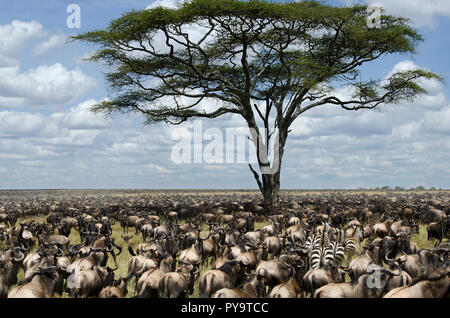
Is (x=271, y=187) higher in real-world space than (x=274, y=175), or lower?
lower

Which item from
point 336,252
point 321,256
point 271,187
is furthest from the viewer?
point 271,187

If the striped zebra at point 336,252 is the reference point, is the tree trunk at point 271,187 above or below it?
above

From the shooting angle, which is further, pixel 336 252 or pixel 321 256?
pixel 336 252

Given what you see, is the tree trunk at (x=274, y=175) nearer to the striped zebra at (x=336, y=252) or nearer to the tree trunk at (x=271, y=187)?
the tree trunk at (x=271, y=187)

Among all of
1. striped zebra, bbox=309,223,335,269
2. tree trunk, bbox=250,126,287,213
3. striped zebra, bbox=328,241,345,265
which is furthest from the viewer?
tree trunk, bbox=250,126,287,213

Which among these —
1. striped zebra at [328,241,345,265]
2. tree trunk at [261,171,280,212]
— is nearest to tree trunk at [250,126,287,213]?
tree trunk at [261,171,280,212]

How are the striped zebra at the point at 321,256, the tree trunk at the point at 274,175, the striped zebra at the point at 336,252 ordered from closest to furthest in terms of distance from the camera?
the striped zebra at the point at 321,256 < the striped zebra at the point at 336,252 < the tree trunk at the point at 274,175

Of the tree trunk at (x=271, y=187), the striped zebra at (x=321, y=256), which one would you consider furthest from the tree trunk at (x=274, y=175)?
the striped zebra at (x=321, y=256)

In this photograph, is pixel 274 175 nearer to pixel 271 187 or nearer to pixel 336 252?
pixel 271 187

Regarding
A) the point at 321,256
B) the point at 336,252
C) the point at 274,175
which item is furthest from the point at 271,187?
the point at 321,256

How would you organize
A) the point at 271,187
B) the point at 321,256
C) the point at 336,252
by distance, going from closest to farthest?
the point at 321,256
the point at 336,252
the point at 271,187

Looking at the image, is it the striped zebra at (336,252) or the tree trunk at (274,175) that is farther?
the tree trunk at (274,175)

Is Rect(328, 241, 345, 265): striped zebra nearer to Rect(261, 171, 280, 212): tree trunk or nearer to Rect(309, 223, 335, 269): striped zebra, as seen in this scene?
Rect(309, 223, 335, 269): striped zebra
